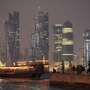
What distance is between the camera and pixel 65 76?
85.7 metres

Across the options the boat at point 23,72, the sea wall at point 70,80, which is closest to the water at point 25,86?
the sea wall at point 70,80

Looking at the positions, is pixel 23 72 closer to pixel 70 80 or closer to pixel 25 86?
pixel 25 86

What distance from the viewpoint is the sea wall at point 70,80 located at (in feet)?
253

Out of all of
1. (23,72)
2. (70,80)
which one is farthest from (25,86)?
(23,72)

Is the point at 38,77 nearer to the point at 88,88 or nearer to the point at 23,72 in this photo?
the point at 23,72

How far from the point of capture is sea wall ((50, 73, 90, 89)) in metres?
77.1

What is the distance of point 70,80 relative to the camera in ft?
275

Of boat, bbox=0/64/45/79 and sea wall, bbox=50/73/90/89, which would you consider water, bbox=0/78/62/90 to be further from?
boat, bbox=0/64/45/79

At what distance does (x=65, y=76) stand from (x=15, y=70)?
9617cm

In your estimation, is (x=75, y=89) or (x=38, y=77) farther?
(x=38, y=77)

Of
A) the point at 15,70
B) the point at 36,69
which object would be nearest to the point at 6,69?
the point at 15,70

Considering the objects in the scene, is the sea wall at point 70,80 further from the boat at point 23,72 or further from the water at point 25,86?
the boat at point 23,72

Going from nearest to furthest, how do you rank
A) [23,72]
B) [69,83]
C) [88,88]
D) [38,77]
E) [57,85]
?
[88,88]
[69,83]
[57,85]
[38,77]
[23,72]

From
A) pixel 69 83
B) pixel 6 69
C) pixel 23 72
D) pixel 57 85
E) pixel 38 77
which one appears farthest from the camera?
pixel 6 69
